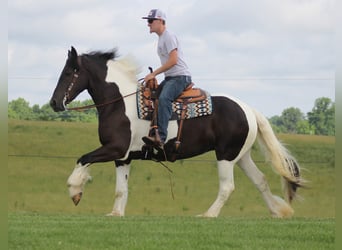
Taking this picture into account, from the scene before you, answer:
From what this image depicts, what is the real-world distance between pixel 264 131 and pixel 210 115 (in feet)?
3.42

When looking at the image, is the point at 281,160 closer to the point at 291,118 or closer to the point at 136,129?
the point at 136,129

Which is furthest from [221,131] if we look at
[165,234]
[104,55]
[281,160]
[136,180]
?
[136,180]

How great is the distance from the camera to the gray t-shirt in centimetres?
1098

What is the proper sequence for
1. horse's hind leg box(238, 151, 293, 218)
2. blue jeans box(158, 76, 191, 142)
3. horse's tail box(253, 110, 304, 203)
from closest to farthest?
blue jeans box(158, 76, 191, 142), horse's hind leg box(238, 151, 293, 218), horse's tail box(253, 110, 304, 203)

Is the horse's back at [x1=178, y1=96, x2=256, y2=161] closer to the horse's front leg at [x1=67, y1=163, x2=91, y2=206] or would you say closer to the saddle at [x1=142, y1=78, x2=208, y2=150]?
the saddle at [x1=142, y1=78, x2=208, y2=150]

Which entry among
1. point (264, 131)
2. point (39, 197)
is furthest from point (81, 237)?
point (39, 197)

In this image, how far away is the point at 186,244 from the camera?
8242 millimetres

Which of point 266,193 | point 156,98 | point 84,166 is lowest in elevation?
point 266,193

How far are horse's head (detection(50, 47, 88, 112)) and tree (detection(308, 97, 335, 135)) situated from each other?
39.4 feet

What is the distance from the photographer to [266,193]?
11961mm

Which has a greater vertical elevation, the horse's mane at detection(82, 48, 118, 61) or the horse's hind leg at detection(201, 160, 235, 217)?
the horse's mane at detection(82, 48, 118, 61)

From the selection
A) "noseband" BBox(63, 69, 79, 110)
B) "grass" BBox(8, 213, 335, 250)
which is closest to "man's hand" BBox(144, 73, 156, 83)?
"noseband" BBox(63, 69, 79, 110)

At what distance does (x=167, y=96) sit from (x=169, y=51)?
0.63 m

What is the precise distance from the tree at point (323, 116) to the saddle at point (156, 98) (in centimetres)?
1125
